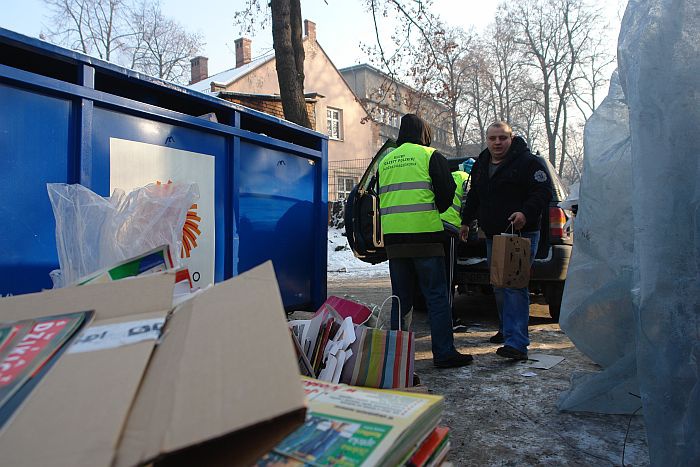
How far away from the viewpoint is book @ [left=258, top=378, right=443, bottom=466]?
96 cm

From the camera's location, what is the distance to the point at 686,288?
1.94 meters

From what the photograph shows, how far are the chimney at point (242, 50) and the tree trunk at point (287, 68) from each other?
944 inches

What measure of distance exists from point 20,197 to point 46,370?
155 cm

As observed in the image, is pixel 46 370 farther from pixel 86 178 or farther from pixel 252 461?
pixel 86 178

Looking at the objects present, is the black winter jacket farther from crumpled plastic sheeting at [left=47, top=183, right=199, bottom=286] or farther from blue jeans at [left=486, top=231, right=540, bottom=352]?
crumpled plastic sheeting at [left=47, top=183, right=199, bottom=286]

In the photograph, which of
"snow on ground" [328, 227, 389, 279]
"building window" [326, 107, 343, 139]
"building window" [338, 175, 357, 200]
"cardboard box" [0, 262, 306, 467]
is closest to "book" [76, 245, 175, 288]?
"cardboard box" [0, 262, 306, 467]

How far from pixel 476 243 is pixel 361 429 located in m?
4.52

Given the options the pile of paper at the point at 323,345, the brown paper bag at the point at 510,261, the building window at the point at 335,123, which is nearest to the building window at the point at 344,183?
the building window at the point at 335,123

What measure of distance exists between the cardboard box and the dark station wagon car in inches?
136

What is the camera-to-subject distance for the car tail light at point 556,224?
4.60 metres

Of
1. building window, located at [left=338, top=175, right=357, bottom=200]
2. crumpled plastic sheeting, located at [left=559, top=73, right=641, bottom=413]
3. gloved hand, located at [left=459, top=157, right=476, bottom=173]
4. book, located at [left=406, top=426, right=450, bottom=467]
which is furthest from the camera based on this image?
building window, located at [left=338, top=175, right=357, bottom=200]

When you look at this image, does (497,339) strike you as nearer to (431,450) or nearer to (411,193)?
(411,193)

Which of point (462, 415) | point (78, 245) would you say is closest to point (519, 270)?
point (462, 415)

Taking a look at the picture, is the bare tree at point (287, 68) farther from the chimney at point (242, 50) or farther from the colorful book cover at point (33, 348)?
the chimney at point (242, 50)
